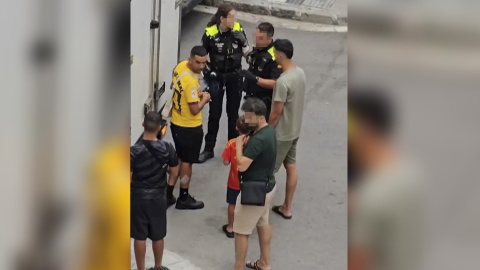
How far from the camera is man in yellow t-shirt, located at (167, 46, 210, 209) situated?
5.21m

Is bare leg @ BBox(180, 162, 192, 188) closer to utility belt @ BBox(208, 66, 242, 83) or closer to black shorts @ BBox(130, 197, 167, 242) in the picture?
utility belt @ BBox(208, 66, 242, 83)

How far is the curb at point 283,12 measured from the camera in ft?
36.4

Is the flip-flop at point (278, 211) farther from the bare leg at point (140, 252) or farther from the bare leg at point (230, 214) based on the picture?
the bare leg at point (140, 252)

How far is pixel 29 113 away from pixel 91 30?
0.14m

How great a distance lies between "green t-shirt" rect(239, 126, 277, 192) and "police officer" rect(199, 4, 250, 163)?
181 centimetres

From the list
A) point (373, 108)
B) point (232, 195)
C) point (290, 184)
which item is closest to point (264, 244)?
point (232, 195)

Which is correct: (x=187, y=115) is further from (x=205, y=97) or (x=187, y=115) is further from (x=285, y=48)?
(x=285, y=48)

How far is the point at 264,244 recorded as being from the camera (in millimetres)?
4793

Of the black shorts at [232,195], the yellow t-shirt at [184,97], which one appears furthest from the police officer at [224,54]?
the black shorts at [232,195]

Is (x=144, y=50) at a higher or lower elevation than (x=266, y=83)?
higher

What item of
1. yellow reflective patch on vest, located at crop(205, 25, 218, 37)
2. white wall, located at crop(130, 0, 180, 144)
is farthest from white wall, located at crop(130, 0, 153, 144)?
yellow reflective patch on vest, located at crop(205, 25, 218, 37)

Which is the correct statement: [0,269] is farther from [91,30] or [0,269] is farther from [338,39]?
[338,39]

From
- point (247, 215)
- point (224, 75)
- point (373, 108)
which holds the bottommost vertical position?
point (247, 215)

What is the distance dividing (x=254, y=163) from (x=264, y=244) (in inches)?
27.4
